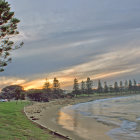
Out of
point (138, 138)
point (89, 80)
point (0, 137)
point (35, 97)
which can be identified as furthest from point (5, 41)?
point (89, 80)

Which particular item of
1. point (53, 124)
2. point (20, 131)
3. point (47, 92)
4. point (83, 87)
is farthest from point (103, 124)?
point (83, 87)

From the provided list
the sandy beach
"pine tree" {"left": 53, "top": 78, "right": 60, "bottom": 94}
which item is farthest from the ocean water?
"pine tree" {"left": 53, "top": 78, "right": 60, "bottom": 94}

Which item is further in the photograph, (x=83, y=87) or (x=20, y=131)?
(x=83, y=87)

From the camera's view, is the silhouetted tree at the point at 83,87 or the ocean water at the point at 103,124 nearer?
the ocean water at the point at 103,124

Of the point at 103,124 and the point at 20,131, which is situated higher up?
the point at 20,131

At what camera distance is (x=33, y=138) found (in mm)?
13898

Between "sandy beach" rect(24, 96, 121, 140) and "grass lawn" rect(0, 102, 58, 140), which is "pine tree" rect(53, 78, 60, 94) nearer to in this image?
"sandy beach" rect(24, 96, 121, 140)

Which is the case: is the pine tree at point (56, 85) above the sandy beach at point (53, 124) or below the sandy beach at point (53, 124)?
above

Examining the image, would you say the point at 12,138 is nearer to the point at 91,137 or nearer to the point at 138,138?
the point at 91,137

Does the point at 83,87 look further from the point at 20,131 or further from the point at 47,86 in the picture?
the point at 20,131

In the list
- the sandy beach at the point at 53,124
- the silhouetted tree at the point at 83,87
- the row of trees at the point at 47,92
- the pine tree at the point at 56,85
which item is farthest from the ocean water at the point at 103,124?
the silhouetted tree at the point at 83,87

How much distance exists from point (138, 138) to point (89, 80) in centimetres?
14573

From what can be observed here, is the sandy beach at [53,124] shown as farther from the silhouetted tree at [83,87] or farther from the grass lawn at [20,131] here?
the silhouetted tree at [83,87]

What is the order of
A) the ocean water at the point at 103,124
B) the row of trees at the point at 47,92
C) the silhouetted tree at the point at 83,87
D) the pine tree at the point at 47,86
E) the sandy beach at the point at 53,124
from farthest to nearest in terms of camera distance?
the silhouetted tree at the point at 83,87 → the pine tree at the point at 47,86 → the row of trees at the point at 47,92 → the ocean water at the point at 103,124 → the sandy beach at the point at 53,124
